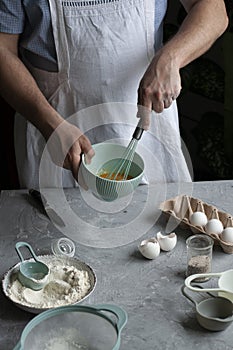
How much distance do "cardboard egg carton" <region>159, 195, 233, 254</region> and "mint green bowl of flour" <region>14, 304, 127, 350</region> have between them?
36 cm

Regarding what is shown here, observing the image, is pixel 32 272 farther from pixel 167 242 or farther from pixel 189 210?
pixel 189 210

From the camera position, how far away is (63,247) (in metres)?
1.45

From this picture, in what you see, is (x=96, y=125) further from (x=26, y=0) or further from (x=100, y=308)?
(x=100, y=308)

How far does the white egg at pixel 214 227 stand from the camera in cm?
146

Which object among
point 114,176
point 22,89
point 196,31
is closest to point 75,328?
point 114,176

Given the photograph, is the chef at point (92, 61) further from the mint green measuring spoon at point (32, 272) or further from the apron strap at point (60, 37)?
the mint green measuring spoon at point (32, 272)

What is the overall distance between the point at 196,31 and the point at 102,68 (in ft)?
0.77

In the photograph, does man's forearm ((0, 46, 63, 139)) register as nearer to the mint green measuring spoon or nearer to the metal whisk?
the metal whisk

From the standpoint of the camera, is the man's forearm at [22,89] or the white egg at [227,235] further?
the man's forearm at [22,89]

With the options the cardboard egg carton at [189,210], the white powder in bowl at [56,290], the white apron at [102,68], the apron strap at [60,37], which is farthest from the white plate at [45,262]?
the apron strap at [60,37]

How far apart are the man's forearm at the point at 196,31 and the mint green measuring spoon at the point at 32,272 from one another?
547 millimetres

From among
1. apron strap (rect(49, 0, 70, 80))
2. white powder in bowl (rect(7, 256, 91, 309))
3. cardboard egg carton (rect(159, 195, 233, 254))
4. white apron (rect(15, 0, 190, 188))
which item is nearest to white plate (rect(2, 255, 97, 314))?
white powder in bowl (rect(7, 256, 91, 309))

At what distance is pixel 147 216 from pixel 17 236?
0.29 m

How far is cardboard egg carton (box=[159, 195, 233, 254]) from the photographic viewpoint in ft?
4.88
